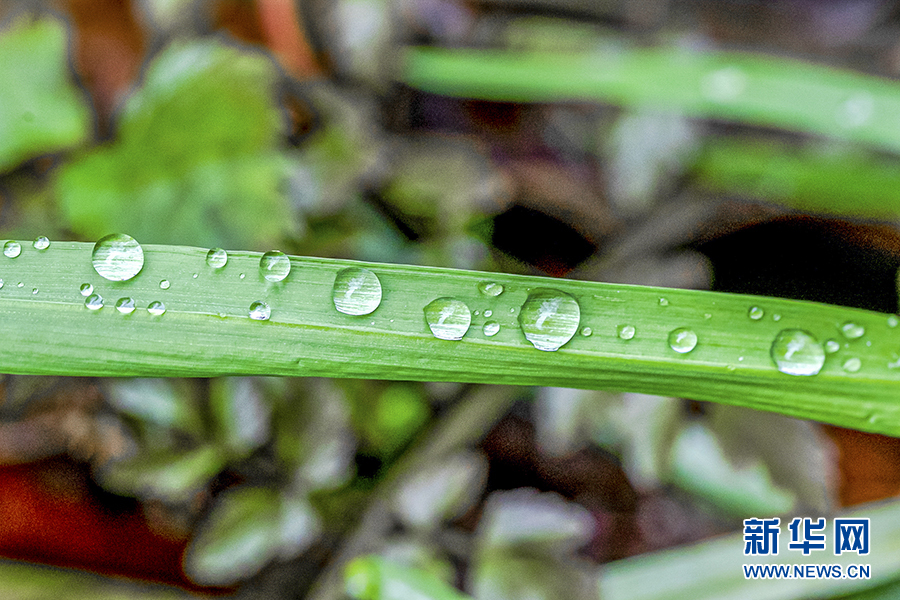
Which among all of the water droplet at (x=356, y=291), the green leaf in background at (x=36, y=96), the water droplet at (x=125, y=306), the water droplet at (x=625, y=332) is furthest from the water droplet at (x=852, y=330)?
the green leaf in background at (x=36, y=96)

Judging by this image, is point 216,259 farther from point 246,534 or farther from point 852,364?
point 852,364

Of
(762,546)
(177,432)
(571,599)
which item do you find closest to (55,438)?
(177,432)

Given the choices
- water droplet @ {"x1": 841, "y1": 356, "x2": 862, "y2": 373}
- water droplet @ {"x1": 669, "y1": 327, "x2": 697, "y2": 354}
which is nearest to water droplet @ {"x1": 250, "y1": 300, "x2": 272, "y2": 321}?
water droplet @ {"x1": 669, "y1": 327, "x2": 697, "y2": 354}

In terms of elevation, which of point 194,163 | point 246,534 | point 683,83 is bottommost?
point 246,534

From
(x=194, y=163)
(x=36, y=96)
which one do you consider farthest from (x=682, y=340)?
(x=36, y=96)

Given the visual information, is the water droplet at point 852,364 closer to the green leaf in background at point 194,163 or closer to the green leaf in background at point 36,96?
the green leaf in background at point 194,163

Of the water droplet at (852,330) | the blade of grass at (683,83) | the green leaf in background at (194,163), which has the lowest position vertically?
the water droplet at (852,330)
